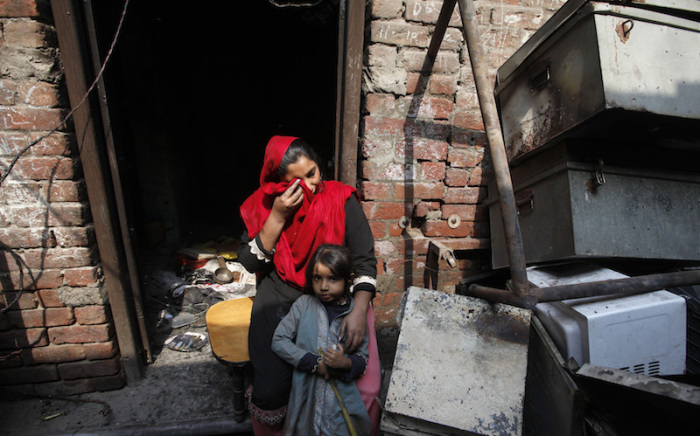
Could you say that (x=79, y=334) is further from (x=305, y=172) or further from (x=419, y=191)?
(x=419, y=191)

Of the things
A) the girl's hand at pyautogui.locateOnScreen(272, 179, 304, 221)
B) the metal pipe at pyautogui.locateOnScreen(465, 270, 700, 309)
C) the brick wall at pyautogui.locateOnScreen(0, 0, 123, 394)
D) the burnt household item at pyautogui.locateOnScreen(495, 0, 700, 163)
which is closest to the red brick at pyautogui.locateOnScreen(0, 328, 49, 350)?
the brick wall at pyautogui.locateOnScreen(0, 0, 123, 394)

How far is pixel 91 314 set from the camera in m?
1.84

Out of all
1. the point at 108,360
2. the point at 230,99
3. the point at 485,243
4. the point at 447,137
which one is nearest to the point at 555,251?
the point at 485,243

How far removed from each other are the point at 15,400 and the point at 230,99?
497 centimetres

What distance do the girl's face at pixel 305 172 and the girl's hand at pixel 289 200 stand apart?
46mm

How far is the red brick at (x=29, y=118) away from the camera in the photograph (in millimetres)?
1568

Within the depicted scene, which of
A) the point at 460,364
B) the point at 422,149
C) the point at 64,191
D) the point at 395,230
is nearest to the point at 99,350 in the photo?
the point at 64,191

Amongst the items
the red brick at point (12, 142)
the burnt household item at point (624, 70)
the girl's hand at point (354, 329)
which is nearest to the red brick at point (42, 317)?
the red brick at point (12, 142)

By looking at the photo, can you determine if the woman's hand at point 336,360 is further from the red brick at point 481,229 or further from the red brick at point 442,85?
the red brick at point 442,85

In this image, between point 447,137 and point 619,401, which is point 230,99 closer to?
point 447,137

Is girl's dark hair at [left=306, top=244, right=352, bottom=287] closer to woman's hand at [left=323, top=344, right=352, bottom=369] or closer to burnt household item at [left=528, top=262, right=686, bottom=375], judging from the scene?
woman's hand at [left=323, top=344, right=352, bottom=369]

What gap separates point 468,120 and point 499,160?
64cm

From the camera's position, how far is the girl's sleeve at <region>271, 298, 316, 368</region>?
Answer: 4.60 ft

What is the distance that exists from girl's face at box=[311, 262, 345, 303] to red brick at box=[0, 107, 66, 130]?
154 cm
